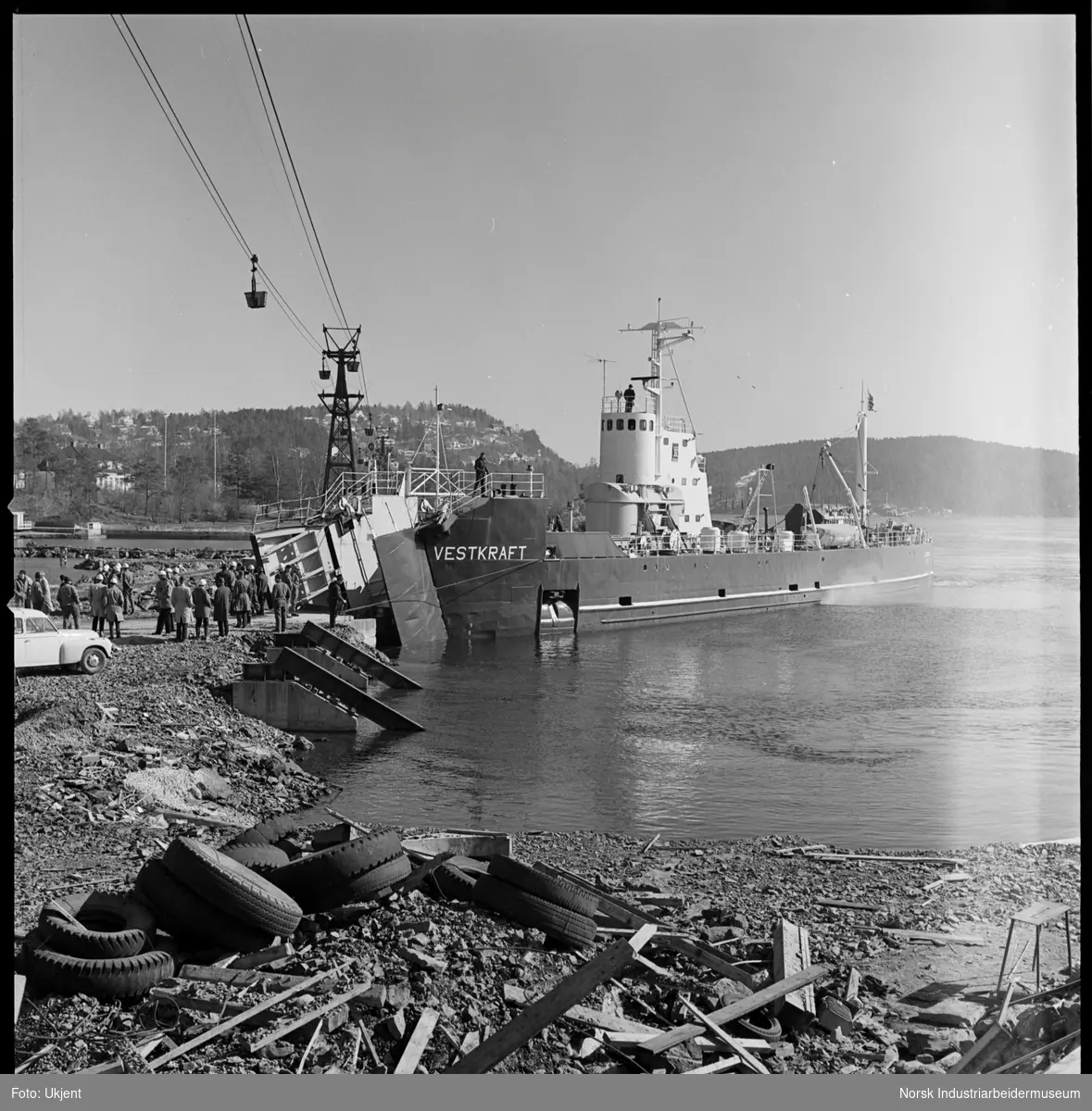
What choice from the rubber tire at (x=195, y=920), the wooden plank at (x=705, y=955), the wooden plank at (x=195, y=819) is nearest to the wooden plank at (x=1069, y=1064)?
the wooden plank at (x=705, y=955)

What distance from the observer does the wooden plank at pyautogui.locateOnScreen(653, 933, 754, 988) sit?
3969 millimetres

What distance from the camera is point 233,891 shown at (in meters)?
3.92

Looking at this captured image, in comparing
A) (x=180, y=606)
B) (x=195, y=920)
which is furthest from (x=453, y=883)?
(x=180, y=606)

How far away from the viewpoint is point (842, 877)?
6238 mm

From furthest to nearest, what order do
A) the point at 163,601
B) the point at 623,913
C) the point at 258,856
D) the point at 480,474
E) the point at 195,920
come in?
the point at 480,474 < the point at 163,601 < the point at 258,856 < the point at 623,913 < the point at 195,920

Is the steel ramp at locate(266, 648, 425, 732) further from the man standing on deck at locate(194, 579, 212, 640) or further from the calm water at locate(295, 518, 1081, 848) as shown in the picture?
the man standing on deck at locate(194, 579, 212, 640)

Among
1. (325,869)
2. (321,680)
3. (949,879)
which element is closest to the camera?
(325,869)

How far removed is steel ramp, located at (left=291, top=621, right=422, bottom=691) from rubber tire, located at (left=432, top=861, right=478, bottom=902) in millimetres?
8871

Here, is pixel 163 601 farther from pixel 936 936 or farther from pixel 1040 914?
pixel 1040 914

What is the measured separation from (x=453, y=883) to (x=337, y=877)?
61cm

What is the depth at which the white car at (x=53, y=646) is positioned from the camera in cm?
977

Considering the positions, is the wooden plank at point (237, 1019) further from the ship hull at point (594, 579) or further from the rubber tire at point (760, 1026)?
the ship hull at point (594, 579)

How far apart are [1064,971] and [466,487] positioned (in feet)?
66.1
